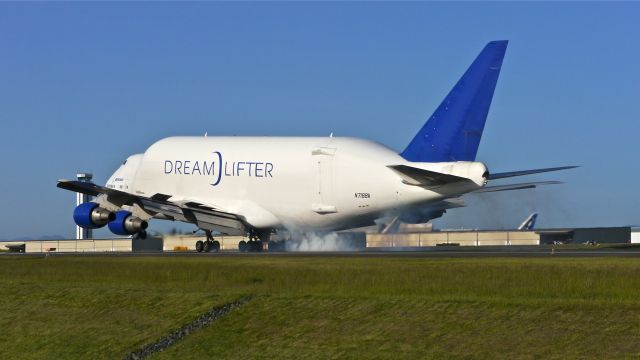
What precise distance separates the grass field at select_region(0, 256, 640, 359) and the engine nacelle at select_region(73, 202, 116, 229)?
50.9 feet

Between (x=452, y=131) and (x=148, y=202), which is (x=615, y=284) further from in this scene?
(x=148, y=202)

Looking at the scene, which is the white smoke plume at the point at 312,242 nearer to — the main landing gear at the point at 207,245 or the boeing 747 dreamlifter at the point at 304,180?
the boeing 747 dreamlifter at the point at 304,180

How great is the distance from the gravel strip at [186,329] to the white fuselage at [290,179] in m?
20.6

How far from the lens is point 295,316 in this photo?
3253 centimetres

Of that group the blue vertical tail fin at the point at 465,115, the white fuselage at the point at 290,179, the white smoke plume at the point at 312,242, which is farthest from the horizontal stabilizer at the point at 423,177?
the white smoke plume at the point at 312,242

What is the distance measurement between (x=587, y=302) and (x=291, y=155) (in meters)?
33.3

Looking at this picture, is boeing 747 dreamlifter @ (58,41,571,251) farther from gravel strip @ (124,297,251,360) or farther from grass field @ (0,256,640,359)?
gravel strip @ (124,297,251,360)

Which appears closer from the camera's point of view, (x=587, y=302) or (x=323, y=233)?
(x=587, y=302)

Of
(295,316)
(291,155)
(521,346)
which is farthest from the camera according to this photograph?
(291,155)

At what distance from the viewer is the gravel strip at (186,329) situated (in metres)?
33.2

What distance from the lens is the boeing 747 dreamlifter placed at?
53.9 m

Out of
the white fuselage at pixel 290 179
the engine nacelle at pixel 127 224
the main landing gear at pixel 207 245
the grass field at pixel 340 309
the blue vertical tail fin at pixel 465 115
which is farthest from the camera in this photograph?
the main landing gear at pixel 207 245

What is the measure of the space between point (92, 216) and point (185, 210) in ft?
18.6

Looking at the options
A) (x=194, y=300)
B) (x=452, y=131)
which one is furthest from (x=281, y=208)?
(x=194, y=300)
